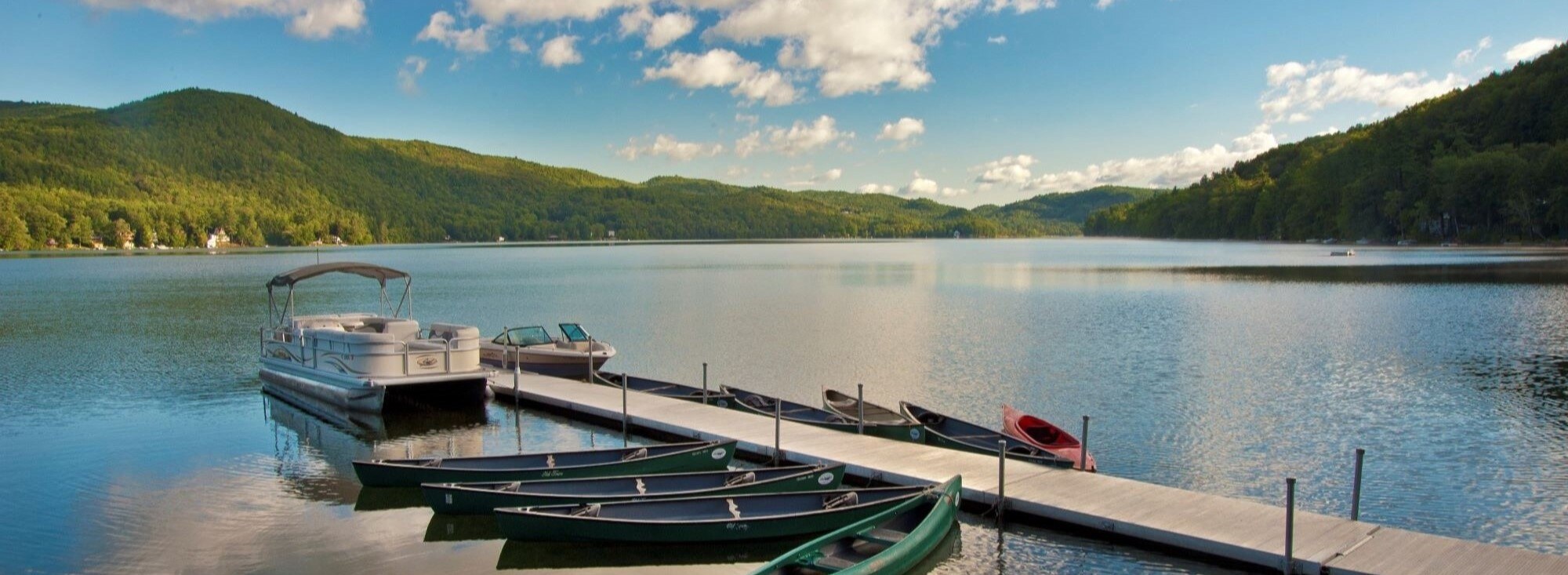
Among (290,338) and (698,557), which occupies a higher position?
(290,338)

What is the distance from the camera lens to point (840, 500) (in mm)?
11914

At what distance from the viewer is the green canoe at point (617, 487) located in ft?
41.7

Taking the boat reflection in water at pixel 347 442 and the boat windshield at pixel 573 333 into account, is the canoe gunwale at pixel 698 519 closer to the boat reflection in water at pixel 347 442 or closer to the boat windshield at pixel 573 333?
the boat reflection in water at pixel 347 442

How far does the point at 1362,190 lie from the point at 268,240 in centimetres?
19612

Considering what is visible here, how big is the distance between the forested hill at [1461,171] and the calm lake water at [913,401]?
51952 millimetres

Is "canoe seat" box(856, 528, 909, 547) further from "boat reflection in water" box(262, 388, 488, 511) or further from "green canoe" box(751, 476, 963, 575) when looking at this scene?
"boat reflection in water" box(262, 388, 488, 511)

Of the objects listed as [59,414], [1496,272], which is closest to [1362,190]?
[1496,272]

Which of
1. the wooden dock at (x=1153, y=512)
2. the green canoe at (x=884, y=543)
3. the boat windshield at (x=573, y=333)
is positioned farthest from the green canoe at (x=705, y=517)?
the boat windshield at (x=573, y=333)

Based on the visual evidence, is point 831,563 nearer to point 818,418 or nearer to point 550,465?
point 550,465

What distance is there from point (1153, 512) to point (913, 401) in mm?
11545

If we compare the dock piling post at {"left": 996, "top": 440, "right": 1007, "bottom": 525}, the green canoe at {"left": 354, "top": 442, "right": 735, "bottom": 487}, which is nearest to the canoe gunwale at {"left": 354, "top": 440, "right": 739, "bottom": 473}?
the green canoe at {"left": 354, "top": 442, "right": 735, "bottom": 487}

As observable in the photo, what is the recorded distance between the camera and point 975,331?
3747 centimetres

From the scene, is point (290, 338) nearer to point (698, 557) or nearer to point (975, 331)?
point (698, 557)

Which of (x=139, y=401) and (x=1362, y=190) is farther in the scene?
(x=1362, y=190)
